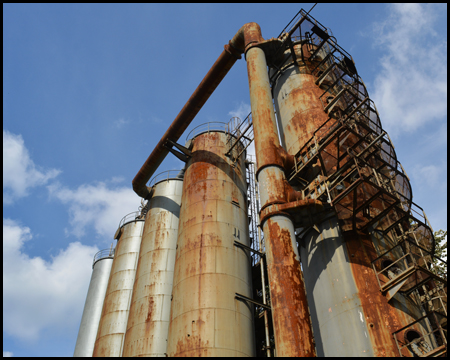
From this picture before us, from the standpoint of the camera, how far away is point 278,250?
533 inches

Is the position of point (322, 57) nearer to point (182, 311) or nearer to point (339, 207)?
point (339, 207)

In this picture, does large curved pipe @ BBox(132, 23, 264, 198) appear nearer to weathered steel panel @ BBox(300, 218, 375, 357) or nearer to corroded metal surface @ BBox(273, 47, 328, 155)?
corroded metal surface @ BBox(273, 47, 328, 155)

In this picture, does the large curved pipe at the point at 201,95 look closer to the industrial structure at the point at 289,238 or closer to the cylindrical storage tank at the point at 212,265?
the industrial structure at the point at 289,238

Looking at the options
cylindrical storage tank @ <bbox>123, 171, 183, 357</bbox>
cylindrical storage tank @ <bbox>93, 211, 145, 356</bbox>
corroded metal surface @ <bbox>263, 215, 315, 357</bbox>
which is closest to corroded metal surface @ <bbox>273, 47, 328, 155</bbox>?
corroded metal surface @ <bbox>263, 215, 315, 357</bbox>

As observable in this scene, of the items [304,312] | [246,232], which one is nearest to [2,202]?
[304,312]

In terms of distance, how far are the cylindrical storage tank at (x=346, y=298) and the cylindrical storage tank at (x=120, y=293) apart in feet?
46.6

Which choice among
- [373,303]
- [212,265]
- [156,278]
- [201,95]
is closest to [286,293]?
[373,303]

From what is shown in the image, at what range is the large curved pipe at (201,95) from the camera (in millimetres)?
24531

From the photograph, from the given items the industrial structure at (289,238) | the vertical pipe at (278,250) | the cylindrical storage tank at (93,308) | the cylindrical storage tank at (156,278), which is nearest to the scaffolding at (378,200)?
the industrial structure at (289,238)

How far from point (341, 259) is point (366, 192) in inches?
129

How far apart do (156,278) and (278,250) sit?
36.2ft

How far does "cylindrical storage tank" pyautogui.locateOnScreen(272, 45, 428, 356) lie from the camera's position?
12.7 meters

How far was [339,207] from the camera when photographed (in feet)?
52.5

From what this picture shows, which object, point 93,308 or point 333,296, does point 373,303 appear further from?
point 93,308
